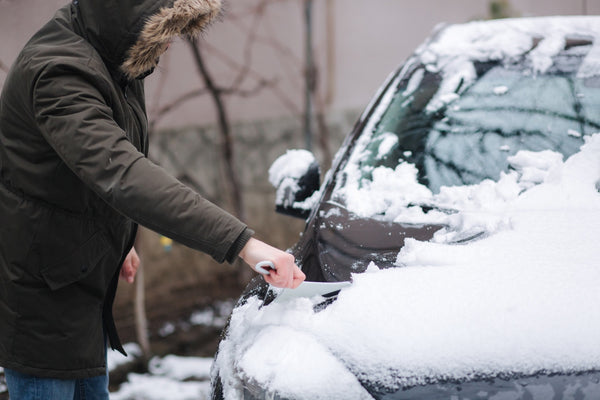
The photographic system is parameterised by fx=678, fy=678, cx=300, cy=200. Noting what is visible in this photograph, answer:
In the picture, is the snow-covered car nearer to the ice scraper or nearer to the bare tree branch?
the ice scraper

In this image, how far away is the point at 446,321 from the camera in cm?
152

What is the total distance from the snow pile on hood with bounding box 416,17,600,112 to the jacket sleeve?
1.31 meters

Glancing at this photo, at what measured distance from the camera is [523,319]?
1.51 meters

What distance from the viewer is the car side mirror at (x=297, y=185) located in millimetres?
2443

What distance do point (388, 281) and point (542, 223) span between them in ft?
1.62

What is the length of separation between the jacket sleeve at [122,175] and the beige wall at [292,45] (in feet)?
5.64

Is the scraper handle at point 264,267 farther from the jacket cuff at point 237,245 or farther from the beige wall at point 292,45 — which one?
the beige wall at point 292,45

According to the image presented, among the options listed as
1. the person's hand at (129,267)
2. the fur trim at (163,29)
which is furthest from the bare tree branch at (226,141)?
the fur trim at (163,29)

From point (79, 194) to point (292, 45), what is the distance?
433 centimetres

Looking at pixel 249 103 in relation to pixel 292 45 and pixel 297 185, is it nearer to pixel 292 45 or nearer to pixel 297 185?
pixel 292 45

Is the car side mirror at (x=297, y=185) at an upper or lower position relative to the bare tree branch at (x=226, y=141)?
upper

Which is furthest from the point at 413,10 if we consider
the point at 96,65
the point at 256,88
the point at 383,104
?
the point at 96,65

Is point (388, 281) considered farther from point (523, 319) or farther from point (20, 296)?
point (20, 296)

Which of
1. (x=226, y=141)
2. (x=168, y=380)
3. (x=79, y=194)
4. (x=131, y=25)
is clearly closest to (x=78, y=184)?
(x=79, y=194)
